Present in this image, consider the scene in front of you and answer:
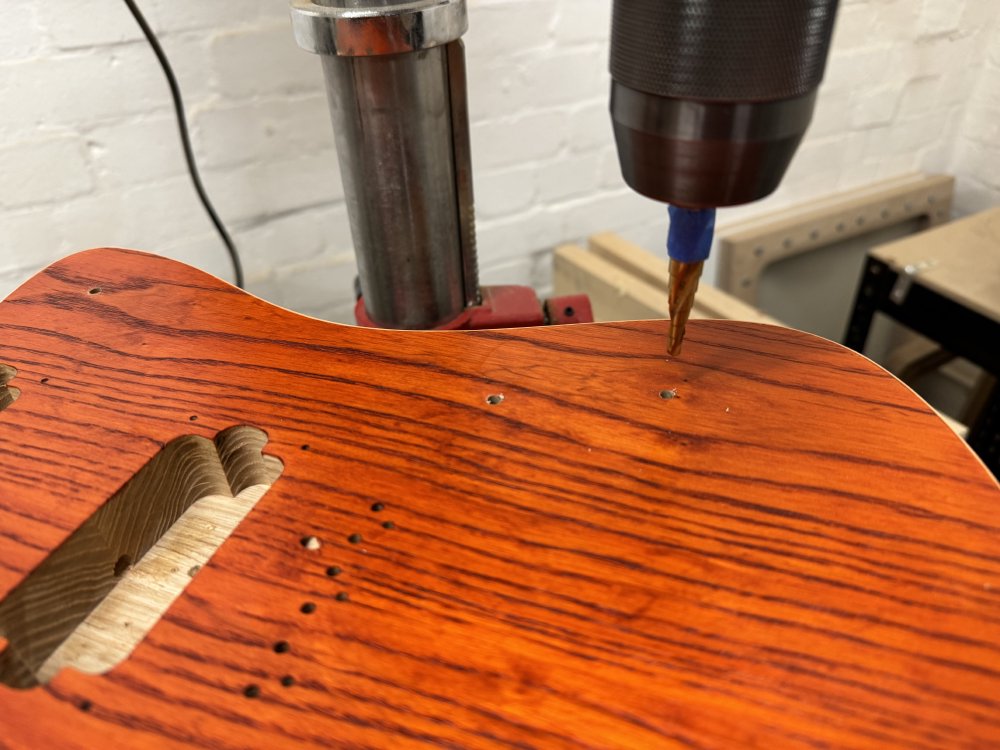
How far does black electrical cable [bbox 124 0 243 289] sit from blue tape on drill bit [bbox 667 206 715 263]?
545mm

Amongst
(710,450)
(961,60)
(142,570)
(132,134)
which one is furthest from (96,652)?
(961,60)

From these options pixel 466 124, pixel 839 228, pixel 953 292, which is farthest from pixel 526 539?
pixel 839 228

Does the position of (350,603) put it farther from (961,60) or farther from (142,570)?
(961,60)

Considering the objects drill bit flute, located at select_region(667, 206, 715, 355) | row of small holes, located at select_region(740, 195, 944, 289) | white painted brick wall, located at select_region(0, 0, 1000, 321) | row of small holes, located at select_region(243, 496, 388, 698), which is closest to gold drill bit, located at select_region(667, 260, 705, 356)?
drill bit flute, located at select_region(667, 206, 715, 355)

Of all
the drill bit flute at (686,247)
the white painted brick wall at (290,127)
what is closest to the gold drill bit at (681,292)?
the drill bit flute at (686,247)

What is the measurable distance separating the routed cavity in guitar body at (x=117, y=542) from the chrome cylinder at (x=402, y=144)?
18 centimetres

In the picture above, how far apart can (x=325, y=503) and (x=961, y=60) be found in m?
1.28

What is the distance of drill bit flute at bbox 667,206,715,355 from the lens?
36cm

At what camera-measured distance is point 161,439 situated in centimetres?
41

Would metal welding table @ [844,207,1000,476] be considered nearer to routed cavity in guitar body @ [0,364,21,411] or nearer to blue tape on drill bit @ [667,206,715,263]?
blue tape on drill bit @ [667,206,715,263]

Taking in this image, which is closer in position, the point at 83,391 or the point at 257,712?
the point at 257,712

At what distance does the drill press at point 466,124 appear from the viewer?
29 centimetres

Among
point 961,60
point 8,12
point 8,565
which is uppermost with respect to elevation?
point 8,12

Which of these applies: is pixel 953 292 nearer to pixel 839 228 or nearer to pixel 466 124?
pixel 839 228
